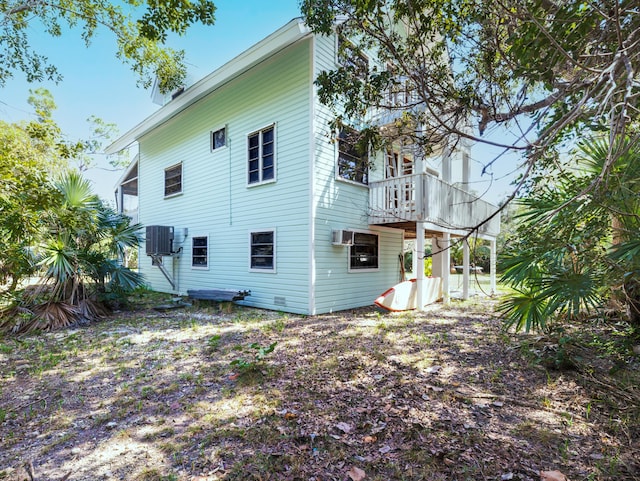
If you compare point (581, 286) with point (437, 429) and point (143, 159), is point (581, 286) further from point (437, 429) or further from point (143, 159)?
point (143, 159)

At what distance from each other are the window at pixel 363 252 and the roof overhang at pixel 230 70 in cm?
498

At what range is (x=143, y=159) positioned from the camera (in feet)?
44.1

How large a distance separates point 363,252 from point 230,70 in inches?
242

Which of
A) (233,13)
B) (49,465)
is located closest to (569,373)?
(49,465)

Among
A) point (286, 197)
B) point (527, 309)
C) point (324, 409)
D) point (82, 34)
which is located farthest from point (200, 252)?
point (527, 309)

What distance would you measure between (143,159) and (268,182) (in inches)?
318

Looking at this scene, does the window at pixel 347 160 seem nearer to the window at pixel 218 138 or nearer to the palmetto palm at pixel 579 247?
the window at pixel 218 138

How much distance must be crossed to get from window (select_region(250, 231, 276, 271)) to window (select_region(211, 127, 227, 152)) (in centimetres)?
329

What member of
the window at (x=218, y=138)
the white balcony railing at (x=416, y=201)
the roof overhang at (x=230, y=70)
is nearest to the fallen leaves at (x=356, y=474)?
the white balcony railing at (x=416, y=201)

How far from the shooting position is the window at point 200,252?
10398mm

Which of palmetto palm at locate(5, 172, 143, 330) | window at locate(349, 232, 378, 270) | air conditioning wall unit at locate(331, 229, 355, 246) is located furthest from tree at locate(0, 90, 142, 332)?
window at locate(349, 232, 378, 270)

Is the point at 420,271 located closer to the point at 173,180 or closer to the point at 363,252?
the point at 363,252

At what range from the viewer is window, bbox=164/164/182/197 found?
11.6 meters

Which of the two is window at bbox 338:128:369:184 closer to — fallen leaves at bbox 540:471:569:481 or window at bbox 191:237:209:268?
window at bbox 191:237:209:268
